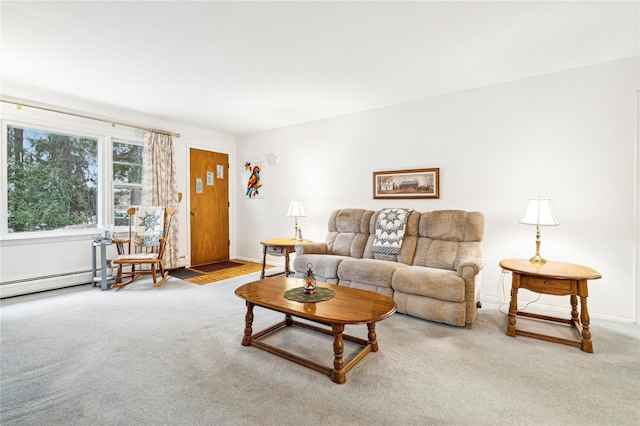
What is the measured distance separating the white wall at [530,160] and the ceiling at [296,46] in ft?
0.74

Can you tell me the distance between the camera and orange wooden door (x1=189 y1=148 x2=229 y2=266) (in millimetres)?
5473

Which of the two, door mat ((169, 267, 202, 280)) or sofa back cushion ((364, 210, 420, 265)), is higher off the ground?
sofa back cushion ((364, 210, 420, 265))

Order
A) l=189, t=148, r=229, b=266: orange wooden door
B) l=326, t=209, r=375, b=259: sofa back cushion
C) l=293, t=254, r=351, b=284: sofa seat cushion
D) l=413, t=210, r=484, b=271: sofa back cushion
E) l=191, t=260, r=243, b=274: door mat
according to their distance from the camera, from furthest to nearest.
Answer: l=189, t=148, r=229, b=266: orange wooden door → l=191, t=260, r=243, b=274: door mat → l=326, t=209, r=375, b=259: sofa back cushion → l=293, t=254, r=351, b=284: sofa seat cushion → l=413, t=210, r=484, b=271: sofa back cushion

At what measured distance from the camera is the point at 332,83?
3471mm

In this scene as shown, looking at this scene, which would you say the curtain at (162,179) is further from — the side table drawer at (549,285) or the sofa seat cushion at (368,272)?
the side table drawer at (549,285)

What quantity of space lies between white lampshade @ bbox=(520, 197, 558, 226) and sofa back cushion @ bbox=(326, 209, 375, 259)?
1791 mm

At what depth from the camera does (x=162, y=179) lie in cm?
488

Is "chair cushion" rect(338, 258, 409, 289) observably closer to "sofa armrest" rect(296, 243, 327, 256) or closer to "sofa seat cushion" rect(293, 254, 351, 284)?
"sofa seat cushion" rect(293, 254, 351, 284)

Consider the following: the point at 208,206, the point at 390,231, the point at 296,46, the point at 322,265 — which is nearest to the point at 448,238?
the point at 390,231

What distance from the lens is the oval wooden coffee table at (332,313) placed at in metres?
1.90

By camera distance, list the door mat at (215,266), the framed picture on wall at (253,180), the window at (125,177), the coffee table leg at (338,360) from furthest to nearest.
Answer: the framed picture on wall at (253,180), the door mat at (215,266), the window at (125,177), the coffee table leg at (338,360)

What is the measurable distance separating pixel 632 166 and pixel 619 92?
0.70m

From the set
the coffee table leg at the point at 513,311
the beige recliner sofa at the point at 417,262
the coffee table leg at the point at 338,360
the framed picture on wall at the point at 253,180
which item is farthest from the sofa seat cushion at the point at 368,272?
the framed picture on wall at the point at 253,180

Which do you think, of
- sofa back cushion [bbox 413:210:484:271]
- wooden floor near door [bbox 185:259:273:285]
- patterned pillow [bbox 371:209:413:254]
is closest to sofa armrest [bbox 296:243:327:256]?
patterned pillow [bbox 371:209:413:254]
